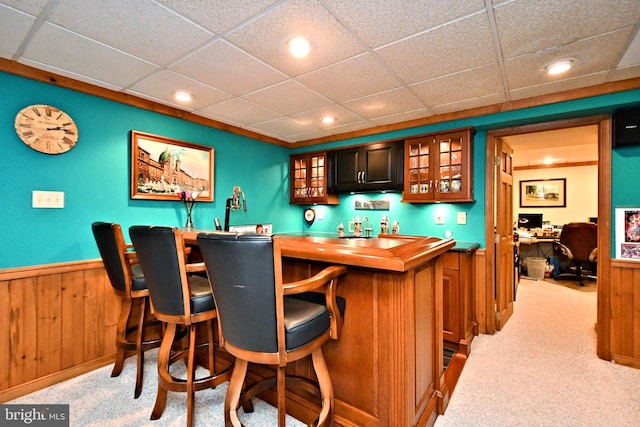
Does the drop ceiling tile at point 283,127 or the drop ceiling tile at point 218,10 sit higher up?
the drop ceiling tile at point 283,127

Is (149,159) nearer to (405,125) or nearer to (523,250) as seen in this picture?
(405,125)

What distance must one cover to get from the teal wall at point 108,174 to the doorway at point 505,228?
0.26ft

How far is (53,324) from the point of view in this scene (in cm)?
232

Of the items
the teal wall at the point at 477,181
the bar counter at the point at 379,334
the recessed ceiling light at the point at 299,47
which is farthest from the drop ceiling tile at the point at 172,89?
the teal wall at the point at 477,181

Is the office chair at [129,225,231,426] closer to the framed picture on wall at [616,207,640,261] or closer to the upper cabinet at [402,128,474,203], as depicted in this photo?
the upper cabinet at [402,128,474,203]

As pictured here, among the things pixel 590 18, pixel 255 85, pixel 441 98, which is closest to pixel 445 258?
pixel 441 98

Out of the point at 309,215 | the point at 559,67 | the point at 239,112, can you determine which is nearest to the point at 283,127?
the point at 239,112

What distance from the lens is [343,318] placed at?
5.37 feet

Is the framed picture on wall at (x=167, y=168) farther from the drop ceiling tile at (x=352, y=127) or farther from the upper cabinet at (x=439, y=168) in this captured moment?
the upper cabinet at (x=439, y=168)

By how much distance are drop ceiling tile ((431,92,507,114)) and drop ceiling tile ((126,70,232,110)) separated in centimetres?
219

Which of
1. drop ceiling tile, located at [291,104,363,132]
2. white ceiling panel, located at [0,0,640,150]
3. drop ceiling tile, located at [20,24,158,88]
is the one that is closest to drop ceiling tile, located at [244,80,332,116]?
white ceiling panel, located at [0,0,640,150]

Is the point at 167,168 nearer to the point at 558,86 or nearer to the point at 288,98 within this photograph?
the point at 288,98

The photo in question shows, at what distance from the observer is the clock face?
7.20 ft

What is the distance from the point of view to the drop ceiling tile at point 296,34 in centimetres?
Result: 160
